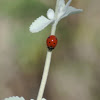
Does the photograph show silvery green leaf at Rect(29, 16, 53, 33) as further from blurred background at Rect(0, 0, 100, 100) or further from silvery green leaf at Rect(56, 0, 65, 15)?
blurred background at Rect(0, 0, 100, 100)

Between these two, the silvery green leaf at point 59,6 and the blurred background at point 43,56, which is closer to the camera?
the silvery green leaf at point 59,6

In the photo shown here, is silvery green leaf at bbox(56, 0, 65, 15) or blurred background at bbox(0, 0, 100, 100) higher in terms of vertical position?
blurred background at bbox(0, 0, 100, 100)

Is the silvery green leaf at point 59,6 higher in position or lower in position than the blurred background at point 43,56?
lower

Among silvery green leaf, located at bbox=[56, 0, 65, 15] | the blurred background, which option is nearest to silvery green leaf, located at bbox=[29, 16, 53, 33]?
silvery green leaf, located at bbox=[56, 0, 65, 15]

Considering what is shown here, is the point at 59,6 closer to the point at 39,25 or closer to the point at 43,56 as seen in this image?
the point at 39,25

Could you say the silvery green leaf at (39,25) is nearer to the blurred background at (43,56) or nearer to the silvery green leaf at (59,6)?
the silvery green leaf at (59,6)

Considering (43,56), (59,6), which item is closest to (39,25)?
(59,6)

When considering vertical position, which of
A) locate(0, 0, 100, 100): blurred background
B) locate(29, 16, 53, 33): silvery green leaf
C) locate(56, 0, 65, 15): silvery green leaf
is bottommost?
locate(29, 16, 53, 33): silvery green leaf

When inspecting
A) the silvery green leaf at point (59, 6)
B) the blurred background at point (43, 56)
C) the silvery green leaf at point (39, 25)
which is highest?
the blurred background at point (43, 56)

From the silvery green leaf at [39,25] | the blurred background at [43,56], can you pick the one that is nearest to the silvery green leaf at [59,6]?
the silvery green leaf at [39,25]
